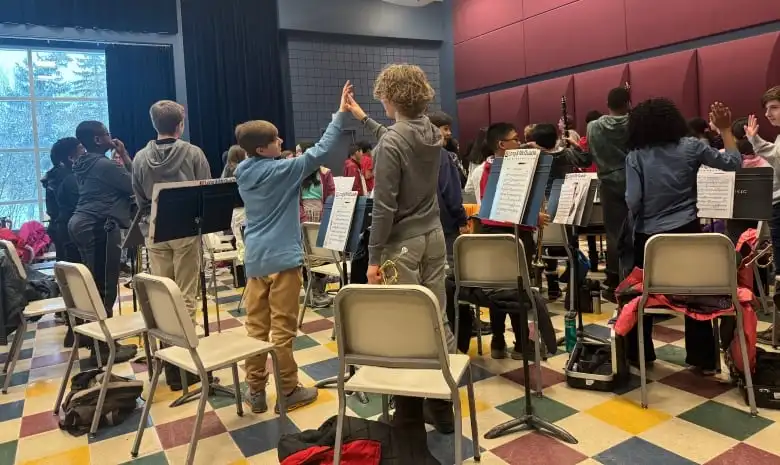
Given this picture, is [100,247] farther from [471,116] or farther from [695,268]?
[471,116]

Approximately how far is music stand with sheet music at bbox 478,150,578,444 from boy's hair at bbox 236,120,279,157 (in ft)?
3.43

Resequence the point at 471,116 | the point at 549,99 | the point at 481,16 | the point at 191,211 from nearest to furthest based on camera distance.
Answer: the point at 191,211 → the point at 549,99 → the point at 481,16 → the point at 471,116

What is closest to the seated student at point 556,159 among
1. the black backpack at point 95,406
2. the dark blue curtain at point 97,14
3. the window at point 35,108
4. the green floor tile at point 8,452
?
the black backpack at point 95,406

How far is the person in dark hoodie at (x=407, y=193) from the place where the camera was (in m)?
2.23

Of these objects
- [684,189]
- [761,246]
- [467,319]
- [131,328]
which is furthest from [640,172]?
[131,328]

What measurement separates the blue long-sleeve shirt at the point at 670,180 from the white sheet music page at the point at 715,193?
0.28 m

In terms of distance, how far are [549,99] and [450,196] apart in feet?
18.5

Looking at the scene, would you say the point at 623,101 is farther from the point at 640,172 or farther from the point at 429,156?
the point at 429,156

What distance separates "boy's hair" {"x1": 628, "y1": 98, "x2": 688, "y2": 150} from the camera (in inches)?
115

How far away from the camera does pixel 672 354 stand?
3.26 m

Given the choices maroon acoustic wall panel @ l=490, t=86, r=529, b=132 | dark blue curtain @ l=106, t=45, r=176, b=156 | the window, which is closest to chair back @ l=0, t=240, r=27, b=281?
dark blue curtain @ l=106, t=45, r=176, b=156

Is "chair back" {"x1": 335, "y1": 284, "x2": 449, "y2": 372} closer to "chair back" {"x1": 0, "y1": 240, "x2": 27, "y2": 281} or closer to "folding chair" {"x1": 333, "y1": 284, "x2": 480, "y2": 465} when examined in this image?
"folding chair" {"x1": 333, "y1": 284, "x2": 480, "y2": 465}

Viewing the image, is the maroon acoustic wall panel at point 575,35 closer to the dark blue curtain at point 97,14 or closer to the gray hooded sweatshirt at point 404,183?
the dark blue curtain at point 97,14

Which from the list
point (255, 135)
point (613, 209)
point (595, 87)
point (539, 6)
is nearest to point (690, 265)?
point (613, 209)
